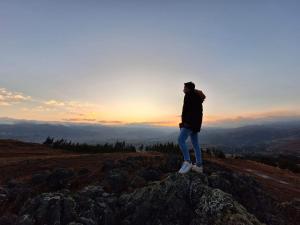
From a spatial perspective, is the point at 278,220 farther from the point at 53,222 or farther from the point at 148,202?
the point at 53,222

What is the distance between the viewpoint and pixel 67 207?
9477mm

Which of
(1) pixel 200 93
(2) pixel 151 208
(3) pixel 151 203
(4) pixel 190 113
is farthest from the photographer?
(1) pixel 200 93

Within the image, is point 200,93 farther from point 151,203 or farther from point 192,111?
point 151,203

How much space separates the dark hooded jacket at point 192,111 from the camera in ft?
33.9

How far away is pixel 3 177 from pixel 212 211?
10856 millimetres

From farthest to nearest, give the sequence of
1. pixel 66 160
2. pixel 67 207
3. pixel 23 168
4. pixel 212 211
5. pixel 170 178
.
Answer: pixel 66 160, pixel 23 168, pixel 170 178, pixel 67 207, pixel 212 211

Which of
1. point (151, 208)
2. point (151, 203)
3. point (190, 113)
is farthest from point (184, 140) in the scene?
point (151, 208)

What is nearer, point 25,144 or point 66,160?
point 66,160

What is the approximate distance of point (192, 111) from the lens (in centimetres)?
1041

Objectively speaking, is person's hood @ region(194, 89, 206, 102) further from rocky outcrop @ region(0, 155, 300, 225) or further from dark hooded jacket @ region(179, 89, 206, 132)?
rocky outcrop @ region(0, 155, 300, 225)

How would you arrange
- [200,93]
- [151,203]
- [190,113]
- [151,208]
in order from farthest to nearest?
[200,93]
[190,113]
[151,203]
[151,208]

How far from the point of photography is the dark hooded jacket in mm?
10342

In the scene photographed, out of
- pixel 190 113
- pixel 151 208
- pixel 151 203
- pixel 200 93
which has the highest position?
pixel 200 93

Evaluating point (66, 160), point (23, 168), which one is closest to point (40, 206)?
point (23, 168)
